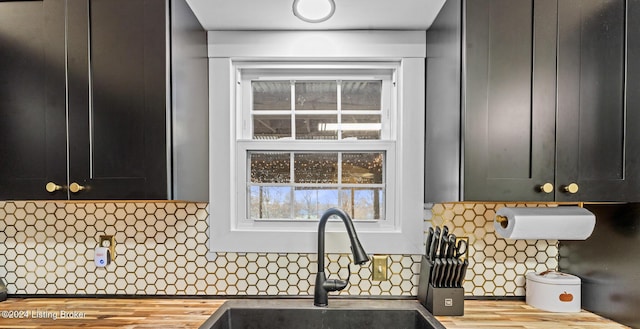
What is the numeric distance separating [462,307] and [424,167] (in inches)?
22.8

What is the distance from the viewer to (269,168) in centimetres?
183

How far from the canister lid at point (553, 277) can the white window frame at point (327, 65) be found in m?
0.48

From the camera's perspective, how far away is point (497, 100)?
1.26 metres

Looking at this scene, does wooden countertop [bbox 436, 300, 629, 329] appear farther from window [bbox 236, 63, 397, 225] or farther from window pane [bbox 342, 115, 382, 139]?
window pane [bbox 342, 115, 382, 139]

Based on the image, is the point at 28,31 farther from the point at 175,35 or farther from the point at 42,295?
the point at 42,295

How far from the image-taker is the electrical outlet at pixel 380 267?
172 cm

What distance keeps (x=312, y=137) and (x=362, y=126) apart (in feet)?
0.79

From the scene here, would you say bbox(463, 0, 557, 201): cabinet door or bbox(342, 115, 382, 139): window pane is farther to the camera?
bbox(342, 115, 382, 139): window pane

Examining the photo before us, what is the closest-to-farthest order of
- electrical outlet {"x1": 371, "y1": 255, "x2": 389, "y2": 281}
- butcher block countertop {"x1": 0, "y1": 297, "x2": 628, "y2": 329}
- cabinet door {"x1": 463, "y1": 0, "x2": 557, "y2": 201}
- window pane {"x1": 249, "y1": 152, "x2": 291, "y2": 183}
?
cabinet door {"x1": 463, "y1": 0, "x2": 557, "y2": 201} < butcher block countertop {"x1": 0, "y1": 297, "x2": 628, "y2": 329} < electrical outlet {"x1": 371, "y1": 255, "x2": 389, "y2": 281} < window pane {"x1": 249, "y1": 152, "x2": 291, "y2": 183}

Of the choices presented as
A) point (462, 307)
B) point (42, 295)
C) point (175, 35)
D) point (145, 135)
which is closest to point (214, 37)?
point (175, 35)

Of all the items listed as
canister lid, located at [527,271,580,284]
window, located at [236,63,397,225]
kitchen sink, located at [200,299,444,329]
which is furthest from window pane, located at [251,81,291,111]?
canister lid, located at [527,271,580,284]

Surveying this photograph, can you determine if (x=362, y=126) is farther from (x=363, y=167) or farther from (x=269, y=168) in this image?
(x=269, y=168)

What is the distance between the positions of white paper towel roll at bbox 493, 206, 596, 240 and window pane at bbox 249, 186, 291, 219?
0.97 m

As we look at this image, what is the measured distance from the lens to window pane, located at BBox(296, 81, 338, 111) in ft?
6.01
